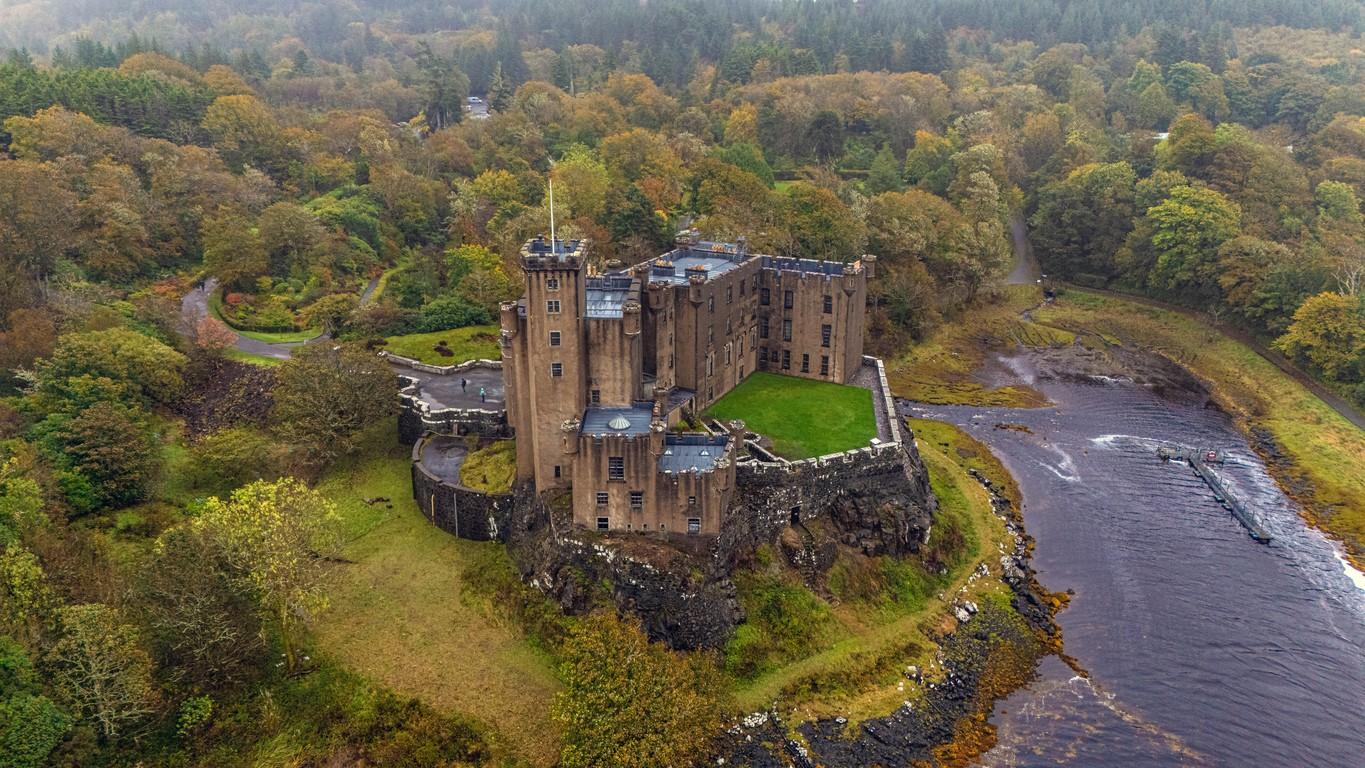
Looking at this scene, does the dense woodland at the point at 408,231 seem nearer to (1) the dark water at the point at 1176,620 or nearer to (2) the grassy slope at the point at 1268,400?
(2) the grassy slope at the point at 1268,400

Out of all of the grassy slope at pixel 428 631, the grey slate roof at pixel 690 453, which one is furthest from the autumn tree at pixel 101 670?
the grey slate roof at pixel 690 453

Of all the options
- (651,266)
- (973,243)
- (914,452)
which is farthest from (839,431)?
(973,243)

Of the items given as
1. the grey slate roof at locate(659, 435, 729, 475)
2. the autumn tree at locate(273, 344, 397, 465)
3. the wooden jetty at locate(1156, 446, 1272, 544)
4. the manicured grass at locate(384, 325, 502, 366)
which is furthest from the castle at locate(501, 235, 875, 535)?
the wooden jetty at locate(1156, 446, 1272, 544)

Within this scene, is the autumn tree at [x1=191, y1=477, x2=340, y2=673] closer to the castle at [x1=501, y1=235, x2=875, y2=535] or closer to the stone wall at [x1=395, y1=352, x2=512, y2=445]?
the castle at [x1=501, y1=235, x2=875, y2=535]

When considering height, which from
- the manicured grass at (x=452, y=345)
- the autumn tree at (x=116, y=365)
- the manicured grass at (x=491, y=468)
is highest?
the autumn tree at (x=116, y=365)

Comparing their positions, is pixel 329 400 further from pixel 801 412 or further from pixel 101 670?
pixel 801 412

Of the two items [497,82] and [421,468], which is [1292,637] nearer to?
[421,468]

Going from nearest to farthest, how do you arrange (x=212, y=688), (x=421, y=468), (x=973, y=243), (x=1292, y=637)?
1. (x=212, y=688)
2. (x=1292, y=637)
3. (x=421, y=468)
4. (x=973, y=243)
